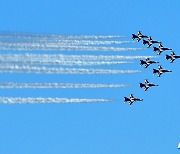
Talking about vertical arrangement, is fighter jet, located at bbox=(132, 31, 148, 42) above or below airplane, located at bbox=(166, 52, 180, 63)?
above

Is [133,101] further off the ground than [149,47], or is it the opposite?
[149,47]

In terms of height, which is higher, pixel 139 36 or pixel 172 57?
pixel 139 36

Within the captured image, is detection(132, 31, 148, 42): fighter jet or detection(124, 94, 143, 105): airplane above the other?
detection(132, 31, 148, 42): fighter jet

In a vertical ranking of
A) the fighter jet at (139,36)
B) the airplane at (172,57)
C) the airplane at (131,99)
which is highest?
the fighter jet at (139,36)

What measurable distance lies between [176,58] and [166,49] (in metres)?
2.92

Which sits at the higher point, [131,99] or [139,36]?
[139,36]

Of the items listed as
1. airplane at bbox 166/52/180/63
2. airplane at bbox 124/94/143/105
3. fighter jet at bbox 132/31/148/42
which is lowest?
airplane at bbox 124/94/143/105

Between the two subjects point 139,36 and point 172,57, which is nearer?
point 139,36

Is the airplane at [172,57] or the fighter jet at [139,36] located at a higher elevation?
the fighter jet at [139,36]

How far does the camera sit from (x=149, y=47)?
16588 centimetres

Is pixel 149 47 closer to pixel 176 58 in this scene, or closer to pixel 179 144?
pixel 176 58

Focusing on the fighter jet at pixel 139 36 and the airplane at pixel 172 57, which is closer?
the fighter jet at pixel 139 36

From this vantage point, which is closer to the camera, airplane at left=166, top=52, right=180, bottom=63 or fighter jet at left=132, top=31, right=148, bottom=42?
fighter jet at left=132, top=31, right=148, bottom=42

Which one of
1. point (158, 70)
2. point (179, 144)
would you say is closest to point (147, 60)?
point (158, 70)
